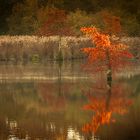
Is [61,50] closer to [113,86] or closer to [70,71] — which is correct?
[70,71]

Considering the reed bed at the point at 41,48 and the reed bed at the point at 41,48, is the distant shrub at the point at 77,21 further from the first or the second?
the reed bed at the point at 41,48

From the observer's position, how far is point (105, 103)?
23.2m

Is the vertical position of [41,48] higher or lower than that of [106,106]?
higher

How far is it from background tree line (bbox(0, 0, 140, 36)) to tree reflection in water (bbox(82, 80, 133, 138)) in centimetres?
2070

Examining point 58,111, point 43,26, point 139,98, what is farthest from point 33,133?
Result: point 43,26

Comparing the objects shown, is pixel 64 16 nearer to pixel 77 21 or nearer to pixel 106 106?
pixel 77 21

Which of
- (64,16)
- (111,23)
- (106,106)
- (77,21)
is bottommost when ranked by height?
(106,106)

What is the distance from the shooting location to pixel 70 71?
34.2 metres

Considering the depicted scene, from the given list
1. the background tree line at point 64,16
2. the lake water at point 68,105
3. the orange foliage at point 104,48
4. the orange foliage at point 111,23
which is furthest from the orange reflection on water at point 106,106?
the background tree line at point 64,16

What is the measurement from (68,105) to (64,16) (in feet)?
93.4

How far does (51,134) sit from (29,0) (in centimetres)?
3782

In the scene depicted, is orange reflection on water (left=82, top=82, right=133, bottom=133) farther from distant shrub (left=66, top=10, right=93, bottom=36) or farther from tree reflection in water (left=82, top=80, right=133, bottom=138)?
distant shrub (left=66, top=10, right=93, bottom=36)

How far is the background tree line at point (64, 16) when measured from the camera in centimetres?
4916

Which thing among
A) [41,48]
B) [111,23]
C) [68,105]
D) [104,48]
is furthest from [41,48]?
[68,105]
